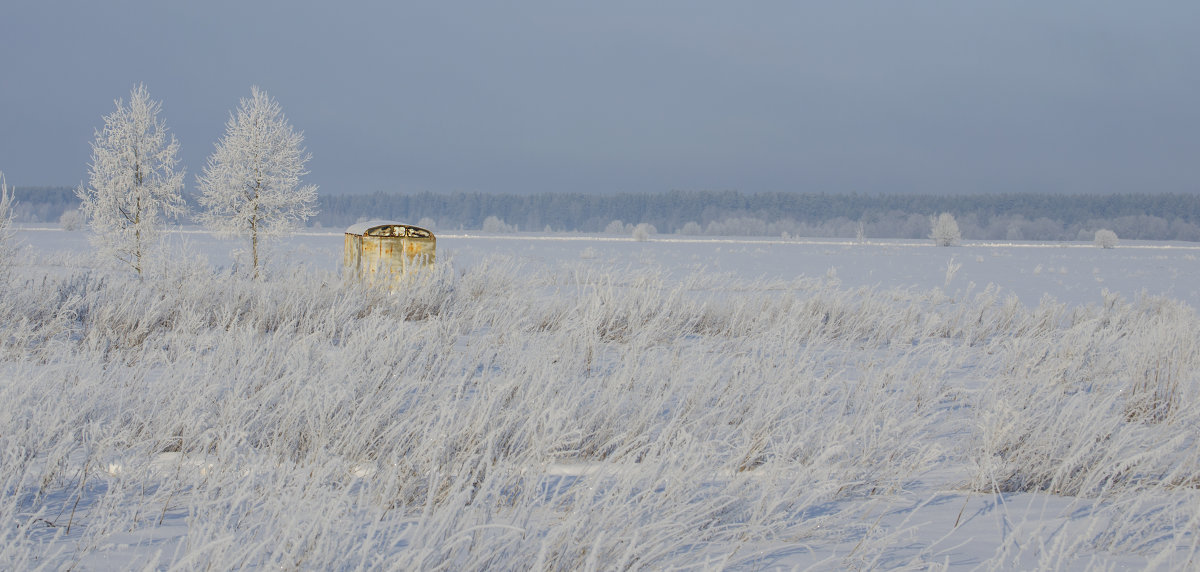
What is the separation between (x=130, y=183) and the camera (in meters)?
18.6

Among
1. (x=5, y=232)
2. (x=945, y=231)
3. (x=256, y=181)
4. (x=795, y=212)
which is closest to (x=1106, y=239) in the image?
(x=945, y=231)

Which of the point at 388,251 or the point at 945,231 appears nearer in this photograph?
the point at 388,251

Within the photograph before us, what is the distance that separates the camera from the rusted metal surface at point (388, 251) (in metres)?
9.52

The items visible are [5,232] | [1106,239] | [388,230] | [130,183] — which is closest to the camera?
[5,232]

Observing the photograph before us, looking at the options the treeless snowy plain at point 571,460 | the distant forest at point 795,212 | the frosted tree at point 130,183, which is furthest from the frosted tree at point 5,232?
the distant forest at point 795,212

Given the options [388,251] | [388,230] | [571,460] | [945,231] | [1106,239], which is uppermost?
[945,231]

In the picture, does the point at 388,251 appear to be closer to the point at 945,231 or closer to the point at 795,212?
the point at 945,231

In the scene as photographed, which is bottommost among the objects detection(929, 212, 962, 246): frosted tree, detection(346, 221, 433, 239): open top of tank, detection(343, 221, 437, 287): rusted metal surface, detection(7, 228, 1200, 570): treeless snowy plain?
detection(7, 228, 1200, 570): treeless snowy plain

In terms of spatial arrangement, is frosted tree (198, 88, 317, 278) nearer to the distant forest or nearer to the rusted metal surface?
the rusted metal surface

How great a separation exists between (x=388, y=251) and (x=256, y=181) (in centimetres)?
1237

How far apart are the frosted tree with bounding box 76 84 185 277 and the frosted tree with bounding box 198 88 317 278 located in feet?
3.55

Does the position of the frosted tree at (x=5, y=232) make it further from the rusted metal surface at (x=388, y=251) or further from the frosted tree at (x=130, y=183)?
the frosted tree at (x=130, y=183)

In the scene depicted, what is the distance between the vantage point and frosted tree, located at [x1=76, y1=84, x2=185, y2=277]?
18422mm

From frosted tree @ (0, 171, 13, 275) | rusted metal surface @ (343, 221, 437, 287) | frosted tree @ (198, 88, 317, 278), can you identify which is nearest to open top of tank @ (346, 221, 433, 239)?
rusted metal surface @ (343, 221, 437, 287)
